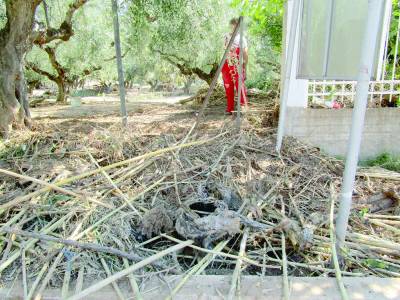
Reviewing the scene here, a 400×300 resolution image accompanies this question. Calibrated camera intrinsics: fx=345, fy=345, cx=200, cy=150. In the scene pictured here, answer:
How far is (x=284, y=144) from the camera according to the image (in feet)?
15.2

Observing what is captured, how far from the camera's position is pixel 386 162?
16.5ft

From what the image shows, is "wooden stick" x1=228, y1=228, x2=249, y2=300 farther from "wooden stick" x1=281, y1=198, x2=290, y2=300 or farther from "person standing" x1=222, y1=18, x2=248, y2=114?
"person standing" x1=222, y1=18, x2=248, y2=114

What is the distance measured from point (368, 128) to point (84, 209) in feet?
14.1

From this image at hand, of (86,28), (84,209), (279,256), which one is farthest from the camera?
(86,28)

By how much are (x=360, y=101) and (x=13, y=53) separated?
5.14 metres

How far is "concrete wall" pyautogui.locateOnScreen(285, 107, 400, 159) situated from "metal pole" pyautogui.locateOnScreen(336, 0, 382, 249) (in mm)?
2588

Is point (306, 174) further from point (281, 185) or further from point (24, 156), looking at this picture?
point (24, 156)

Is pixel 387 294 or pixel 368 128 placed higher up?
pixel 368 128

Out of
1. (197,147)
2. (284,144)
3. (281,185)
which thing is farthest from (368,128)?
(197,147)

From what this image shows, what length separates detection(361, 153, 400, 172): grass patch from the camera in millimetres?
4918

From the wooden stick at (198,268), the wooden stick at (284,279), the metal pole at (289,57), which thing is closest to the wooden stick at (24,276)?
the wooden stick at (198,268)

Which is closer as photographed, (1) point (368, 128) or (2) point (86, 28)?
(1) point (368, 128)

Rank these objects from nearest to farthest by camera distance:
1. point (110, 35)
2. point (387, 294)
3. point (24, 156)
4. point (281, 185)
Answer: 1. point (387, 294)
2. point (281, 185)
3. point (24, 156)
4. point (110, 35)

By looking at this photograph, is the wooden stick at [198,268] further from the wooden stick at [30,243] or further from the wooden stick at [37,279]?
the wooden stick at [30,243]
